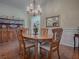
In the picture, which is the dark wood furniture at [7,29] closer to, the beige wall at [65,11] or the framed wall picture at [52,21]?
the framed wall picture at [52,21]

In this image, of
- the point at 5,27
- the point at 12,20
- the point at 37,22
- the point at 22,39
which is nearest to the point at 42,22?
the point at 37,22

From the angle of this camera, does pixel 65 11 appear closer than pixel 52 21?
Yes

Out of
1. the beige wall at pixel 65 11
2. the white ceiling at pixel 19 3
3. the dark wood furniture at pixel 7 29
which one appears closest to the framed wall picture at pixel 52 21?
the beige wall at pixel 65 11

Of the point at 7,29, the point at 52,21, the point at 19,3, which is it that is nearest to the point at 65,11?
the point at 52,21

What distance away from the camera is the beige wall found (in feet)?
17.0

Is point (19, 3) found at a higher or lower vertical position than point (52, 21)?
higher

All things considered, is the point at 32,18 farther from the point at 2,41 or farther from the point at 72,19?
the point at 72,19

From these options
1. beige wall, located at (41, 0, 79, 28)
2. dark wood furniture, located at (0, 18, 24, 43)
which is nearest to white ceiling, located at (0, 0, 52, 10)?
beige wall, located at (41, 0, 79, 28)

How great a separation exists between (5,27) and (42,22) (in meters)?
2.66

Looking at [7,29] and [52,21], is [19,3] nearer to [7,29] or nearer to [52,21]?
[7,29]

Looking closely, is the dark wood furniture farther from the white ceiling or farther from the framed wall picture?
the framed wall picture

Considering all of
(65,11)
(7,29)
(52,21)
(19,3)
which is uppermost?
(19,3)

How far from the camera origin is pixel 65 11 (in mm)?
5746

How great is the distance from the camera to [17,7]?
7.78m
